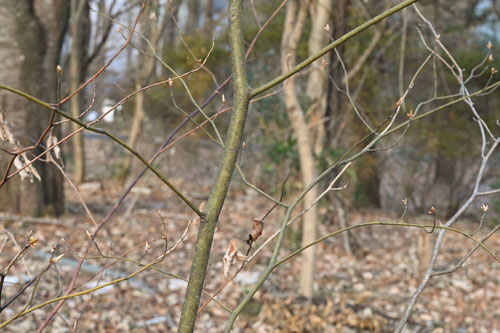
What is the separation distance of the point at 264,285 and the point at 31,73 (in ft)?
9.15

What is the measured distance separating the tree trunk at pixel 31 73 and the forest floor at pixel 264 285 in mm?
227

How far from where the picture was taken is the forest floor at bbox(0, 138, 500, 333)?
3877mm

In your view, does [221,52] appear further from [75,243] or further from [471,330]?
[471,330]

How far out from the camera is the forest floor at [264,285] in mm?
3877

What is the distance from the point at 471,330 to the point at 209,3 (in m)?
11.5

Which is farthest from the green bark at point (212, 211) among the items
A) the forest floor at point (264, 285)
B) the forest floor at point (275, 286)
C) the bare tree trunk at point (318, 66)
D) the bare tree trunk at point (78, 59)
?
the bare tree trunk at point (78, 59)

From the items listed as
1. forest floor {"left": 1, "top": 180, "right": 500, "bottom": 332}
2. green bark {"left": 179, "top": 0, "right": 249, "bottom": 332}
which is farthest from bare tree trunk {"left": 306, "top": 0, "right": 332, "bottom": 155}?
→ green bark {"left": 179, "top": 0, "right": 249, "bottom": 332}

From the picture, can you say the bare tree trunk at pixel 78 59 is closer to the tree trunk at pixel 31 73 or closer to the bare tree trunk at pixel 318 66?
the tree trunk at pixel 31 73

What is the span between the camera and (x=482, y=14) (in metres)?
7.79

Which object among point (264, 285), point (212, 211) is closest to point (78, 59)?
point (264, 285)

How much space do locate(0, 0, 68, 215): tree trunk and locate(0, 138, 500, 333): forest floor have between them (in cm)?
23

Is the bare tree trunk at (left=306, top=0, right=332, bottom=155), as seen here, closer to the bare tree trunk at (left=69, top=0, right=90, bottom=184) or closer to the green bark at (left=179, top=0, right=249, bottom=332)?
the green bark at (left=179, top=0, right=249, bottom=332)

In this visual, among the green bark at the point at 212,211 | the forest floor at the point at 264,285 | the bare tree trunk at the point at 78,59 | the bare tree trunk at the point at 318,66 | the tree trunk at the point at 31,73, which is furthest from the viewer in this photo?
the bare tree trunk at the point at 78,59

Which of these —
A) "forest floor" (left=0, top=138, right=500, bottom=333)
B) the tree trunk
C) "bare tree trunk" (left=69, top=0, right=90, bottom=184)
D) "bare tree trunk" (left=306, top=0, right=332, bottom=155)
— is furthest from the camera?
"bare tree trunk" (left=69, top=0, right=90, bottom=184)
